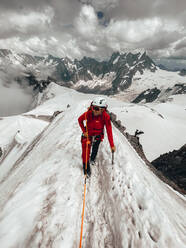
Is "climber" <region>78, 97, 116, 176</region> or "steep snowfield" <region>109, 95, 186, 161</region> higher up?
"steep snowfield" <region>109, 95, 186, 161</region>

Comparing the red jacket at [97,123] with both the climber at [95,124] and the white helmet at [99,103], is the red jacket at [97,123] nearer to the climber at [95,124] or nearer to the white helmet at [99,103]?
the climber at [95,124]

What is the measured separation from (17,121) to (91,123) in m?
71.0

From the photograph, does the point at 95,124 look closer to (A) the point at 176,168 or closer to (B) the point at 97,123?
(B) the point at 97,123

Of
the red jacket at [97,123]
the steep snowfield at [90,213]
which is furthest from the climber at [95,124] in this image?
the steep snowfield at [90,213]

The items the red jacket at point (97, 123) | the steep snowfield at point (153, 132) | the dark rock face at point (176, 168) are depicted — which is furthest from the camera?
the steep snowfield at point (153, 132)

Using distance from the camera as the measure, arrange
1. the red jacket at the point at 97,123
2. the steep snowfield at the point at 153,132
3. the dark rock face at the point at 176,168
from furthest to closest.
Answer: the steep snowfield at the point at 153,132, the dark rock face at the point at 176,168, the red jacket at the point at 97,123

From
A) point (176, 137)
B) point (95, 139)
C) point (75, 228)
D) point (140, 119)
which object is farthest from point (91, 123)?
point (140, 119)

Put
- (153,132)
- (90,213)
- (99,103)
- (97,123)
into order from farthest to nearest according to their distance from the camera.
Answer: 1. (153,132)
2. (97,123)
3. (99,103)
4. (90,213)

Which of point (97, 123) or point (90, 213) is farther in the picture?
point (97, 123)

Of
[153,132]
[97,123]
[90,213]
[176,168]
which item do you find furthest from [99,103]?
[153,132]

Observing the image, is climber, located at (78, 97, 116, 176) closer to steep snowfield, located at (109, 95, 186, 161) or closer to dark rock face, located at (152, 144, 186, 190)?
dark rock face, located at (152, 144, 186, 190)

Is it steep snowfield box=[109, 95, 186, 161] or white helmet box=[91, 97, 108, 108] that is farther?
steep snowfield box=[109, 95, 186, 161]

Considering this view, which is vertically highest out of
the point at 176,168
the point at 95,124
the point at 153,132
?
the point at 153,132

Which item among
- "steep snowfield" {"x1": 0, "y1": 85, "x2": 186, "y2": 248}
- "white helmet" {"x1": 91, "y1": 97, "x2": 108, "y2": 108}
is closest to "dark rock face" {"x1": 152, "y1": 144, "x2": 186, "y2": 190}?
"steep snowfield" {"x1": 0, "y1": 85, "x2": 186, "y2": 248}
